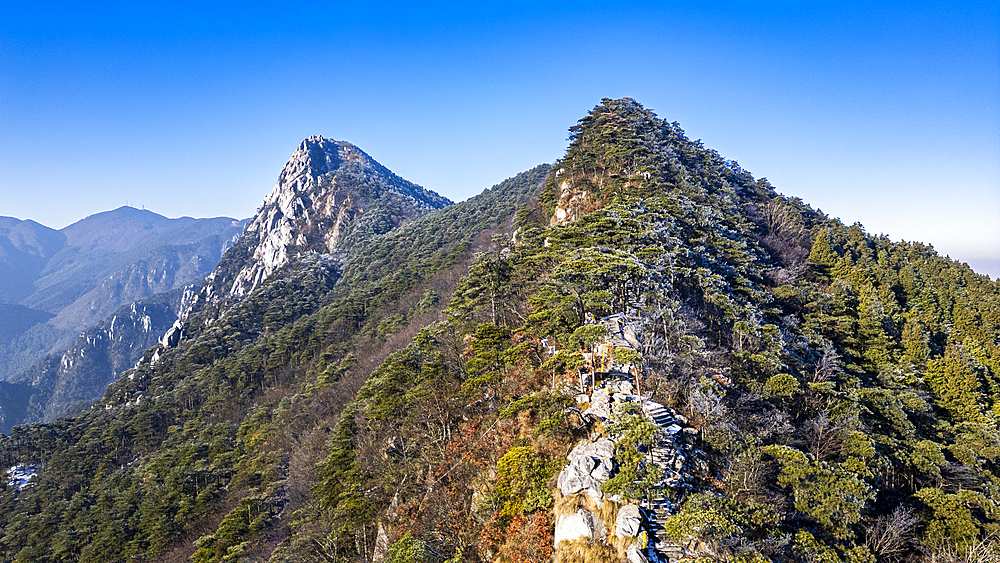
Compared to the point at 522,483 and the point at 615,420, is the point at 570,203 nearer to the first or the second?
the point at 615,420

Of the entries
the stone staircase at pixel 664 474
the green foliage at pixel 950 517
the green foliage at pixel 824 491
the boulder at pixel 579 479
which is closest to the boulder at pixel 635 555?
the stone staircase at pixel 664 474

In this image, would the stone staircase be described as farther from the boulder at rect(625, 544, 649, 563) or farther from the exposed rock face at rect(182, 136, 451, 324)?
the exposed rock face at rect(182, 136, 451, 324)

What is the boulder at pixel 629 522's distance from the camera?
12586 mm

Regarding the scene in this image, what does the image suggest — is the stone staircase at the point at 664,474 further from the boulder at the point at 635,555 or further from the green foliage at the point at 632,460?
the green foliage at the point at 632,460

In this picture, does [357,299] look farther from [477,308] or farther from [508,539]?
[508,539]

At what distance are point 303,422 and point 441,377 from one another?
28281 millimetres

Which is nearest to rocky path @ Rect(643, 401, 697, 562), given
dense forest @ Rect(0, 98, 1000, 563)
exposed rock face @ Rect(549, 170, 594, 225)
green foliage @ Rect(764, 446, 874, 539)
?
dense forest @ Rect(0, 98, 1000, 563)

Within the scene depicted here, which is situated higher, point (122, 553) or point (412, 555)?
point (412, 555)

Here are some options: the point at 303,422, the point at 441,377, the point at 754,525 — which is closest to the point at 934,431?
the point at 754,525

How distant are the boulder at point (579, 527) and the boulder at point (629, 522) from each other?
0.63 m

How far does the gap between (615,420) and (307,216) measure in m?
146

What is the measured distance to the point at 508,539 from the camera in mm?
15211

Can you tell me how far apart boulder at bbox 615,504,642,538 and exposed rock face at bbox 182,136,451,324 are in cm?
11867

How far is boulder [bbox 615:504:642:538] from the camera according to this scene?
1259 cm
